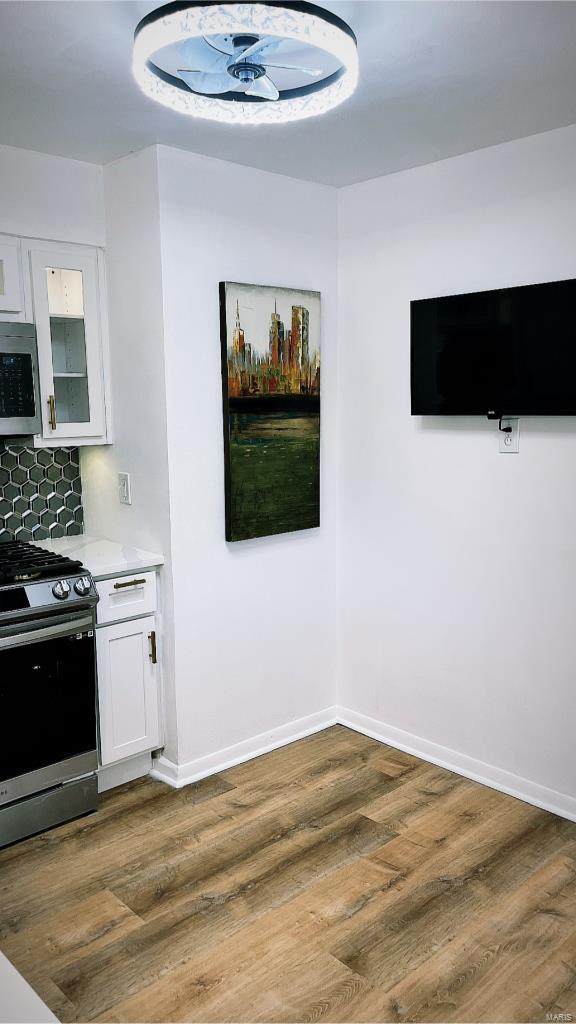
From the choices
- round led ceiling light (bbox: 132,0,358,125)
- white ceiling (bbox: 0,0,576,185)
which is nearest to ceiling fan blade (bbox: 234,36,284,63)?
round led ceiling light (bbox: 132,0,358,125)

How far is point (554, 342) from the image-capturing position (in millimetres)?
2730

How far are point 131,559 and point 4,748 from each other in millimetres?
821

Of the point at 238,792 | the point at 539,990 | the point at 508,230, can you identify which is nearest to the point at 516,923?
the point at 539,990

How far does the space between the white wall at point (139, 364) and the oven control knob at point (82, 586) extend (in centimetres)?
36

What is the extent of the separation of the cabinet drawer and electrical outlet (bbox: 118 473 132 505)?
14.2 inches

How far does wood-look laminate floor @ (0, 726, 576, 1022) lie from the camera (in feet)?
6.92

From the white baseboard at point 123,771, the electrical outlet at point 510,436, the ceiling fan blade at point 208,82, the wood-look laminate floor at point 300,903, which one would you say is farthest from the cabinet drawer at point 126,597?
the ceiling fan blade at point 208,82

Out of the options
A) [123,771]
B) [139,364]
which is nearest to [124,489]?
[139,364]

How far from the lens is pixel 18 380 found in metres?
3.01

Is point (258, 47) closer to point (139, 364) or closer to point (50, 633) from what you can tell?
point (139, 364)

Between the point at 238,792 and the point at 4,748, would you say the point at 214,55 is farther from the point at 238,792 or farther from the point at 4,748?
the point at 238,792

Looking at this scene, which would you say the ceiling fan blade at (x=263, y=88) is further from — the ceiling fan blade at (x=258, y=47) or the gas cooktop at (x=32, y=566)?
the gas cooktop at (x=32, y=566)

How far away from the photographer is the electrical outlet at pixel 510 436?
2963 millimetres

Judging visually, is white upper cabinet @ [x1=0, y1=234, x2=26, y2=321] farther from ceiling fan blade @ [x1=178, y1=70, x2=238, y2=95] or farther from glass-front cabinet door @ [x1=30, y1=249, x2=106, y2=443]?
ceiling fan blade @ [x1=178, y1=70, x2=238, y2=95]
